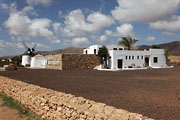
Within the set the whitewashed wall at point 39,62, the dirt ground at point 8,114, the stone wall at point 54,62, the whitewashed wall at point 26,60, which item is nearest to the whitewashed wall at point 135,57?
the stone wall at point 54,62

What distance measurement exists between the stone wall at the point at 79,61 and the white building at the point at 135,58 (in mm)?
3568

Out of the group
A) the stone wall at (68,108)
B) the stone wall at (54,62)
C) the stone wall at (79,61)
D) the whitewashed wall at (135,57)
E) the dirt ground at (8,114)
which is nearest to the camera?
the stone wall at (68,108)

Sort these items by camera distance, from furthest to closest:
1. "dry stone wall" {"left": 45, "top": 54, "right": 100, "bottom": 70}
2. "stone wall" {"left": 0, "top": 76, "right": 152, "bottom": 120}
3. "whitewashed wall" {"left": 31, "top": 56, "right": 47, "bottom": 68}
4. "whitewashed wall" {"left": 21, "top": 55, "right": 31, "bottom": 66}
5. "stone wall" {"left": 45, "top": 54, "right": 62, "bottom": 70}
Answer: "whitewashed wall" {"left": 21, "top": 55, "right": 31, "bottom": 66}, "whitewashed wall" {"left": 31, "top": 56, "right": 47, "bottom": 68}, "stone wall" {"left": 45, "top": 54, "right": 62, "bottom": 70}, "dry stone wall" {"left": 45, "top": 54, "right": 100, "bottom": 70}, "stone wall" {"left": 0, "top": 76, "right": 152, "bottom": 120}

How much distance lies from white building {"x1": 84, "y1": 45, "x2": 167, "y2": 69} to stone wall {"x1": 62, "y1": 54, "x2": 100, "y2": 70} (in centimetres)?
357

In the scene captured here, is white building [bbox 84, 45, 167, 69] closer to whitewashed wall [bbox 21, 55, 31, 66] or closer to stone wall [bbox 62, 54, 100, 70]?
stone wall [bbox 62, 54, 100, 70]

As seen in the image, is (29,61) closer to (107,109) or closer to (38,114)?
(38,114)

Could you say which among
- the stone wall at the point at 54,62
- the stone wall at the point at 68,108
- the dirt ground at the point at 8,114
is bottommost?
the dirt ground at the point at 8,114

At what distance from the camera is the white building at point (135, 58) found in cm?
3250

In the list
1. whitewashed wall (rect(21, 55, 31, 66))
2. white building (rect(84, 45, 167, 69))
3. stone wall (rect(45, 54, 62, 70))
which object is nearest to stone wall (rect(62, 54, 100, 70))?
stone wall (rect(45, 54, 62, 70))

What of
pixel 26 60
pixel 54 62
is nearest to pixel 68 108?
pixel 54 62

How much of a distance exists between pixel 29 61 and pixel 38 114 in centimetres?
4502

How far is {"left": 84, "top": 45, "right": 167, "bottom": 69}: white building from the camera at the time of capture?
1280 inches

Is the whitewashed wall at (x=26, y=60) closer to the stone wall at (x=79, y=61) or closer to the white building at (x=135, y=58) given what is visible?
the stone wall at (x=79, y=61)

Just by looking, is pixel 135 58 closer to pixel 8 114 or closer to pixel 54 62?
pixel 54 62
